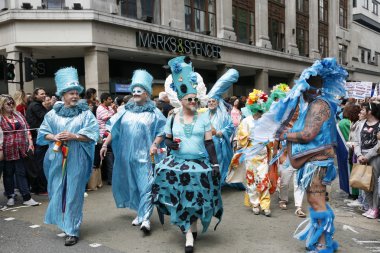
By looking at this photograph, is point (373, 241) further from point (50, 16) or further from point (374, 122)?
point (50, 16)

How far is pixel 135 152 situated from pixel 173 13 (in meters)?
15.4

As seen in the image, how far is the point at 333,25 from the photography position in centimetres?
3488

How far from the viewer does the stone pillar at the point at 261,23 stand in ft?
85.5

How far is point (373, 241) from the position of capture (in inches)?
191

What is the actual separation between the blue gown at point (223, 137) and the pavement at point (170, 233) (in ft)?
3.93

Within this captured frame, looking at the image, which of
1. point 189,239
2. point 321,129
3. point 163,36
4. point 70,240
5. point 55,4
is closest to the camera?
point 321,129

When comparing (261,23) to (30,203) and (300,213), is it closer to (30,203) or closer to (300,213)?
(300,213)

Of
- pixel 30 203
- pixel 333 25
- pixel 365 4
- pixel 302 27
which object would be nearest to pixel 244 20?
pixel 302 27

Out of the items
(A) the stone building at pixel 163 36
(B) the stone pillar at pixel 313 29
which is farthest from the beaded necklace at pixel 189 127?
(B) the stone pillar at pixel 313 29

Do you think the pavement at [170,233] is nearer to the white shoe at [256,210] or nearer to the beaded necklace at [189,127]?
the white shoe at [256,210]

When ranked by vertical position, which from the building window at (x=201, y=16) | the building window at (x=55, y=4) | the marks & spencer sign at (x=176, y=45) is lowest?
A: the marks & spencer sign at (x=176, y=45)

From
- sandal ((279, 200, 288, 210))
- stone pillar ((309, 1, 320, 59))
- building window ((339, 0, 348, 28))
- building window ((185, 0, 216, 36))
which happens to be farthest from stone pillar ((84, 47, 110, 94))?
building window ((339, 0, 348, 28))

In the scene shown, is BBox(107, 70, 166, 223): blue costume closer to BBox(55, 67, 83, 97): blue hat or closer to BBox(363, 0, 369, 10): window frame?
BBox(55, 67, 83, 97): blue hat

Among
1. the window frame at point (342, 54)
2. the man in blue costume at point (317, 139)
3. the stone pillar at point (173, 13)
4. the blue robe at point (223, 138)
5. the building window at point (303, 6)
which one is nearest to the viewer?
the man in blue costume at point (317, 139)
